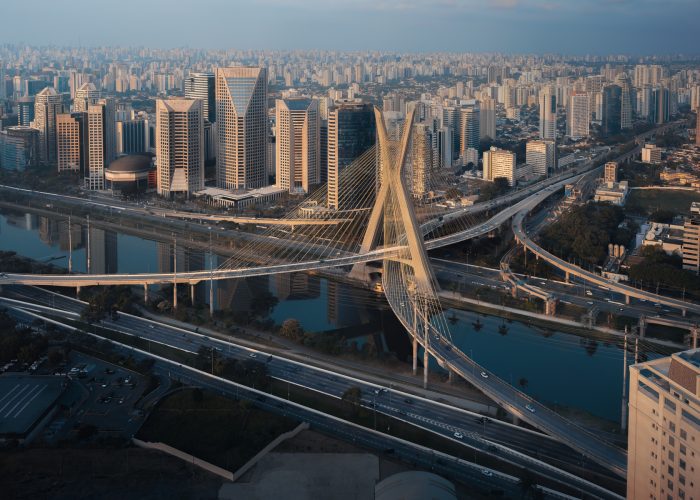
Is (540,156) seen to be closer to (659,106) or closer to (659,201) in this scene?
(659,201)

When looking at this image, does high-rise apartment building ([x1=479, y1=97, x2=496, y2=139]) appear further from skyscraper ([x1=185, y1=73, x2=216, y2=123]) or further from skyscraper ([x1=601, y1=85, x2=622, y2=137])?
skyscraper ([x1=185, y1=73, x2=216, y2=123])

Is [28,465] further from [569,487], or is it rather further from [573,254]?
[573,254]

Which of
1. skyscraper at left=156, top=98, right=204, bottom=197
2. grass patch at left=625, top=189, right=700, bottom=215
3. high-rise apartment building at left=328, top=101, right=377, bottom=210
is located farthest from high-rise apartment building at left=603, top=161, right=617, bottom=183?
skyscraper at left=156, top=98, right=204, bottom=197

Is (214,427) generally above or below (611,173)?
below

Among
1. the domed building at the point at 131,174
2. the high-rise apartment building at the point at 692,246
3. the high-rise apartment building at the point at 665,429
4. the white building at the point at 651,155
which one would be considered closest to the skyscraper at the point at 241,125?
the domed building at the point at 131,174

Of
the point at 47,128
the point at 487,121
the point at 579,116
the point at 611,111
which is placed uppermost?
the point at 611,111

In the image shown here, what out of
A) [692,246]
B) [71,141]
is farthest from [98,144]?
[692,246]

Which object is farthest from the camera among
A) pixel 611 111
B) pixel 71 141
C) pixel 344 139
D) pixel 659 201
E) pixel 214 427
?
pixel 611 111

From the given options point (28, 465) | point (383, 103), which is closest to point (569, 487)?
point (28, 465)
